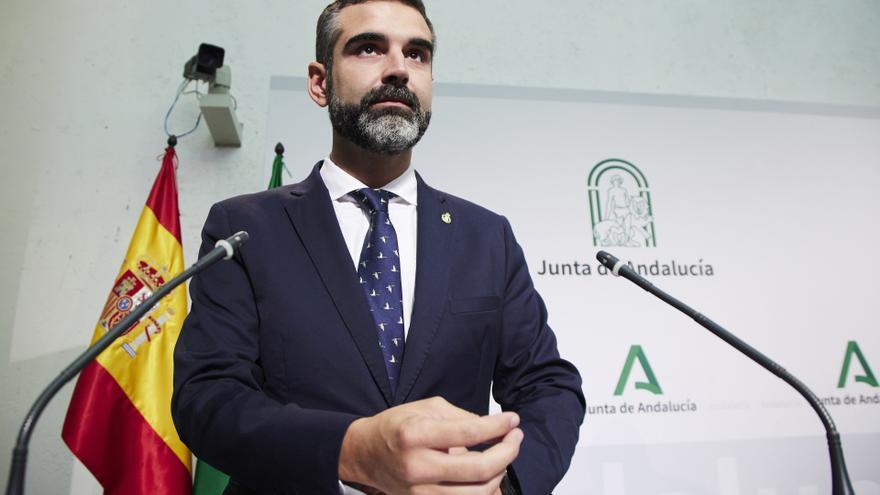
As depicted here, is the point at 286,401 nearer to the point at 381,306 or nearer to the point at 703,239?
the point at 381,306

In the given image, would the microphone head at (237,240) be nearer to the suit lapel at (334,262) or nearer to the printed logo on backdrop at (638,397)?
the suit lapel at (334,262)

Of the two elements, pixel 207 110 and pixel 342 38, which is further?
pixel 207 110

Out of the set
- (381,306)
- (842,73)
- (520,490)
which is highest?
(842,73)

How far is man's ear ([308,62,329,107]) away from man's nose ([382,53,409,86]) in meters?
0.20

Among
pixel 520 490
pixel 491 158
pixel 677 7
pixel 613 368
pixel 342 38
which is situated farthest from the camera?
pixel 677 7

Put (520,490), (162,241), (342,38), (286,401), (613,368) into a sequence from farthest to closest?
(613,368)
(162,241)
(342,38)
(286,401)
(520,490)

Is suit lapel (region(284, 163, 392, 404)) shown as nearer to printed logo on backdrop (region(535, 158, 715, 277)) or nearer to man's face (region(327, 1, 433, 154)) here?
man's face (region(327, 1, 433, 154))

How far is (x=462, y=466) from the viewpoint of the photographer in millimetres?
559

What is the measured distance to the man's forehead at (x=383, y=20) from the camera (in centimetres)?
117

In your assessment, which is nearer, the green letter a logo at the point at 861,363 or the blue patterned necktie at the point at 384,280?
the blue patterned necktie at the point at 384,280

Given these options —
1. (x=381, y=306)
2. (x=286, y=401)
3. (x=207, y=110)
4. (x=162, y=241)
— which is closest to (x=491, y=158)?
(x=207, y=110)

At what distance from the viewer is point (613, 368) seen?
2135 millimetres

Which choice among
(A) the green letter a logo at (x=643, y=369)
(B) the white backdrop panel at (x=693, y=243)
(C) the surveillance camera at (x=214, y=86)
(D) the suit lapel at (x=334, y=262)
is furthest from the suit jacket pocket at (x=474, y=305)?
(C) the surveillance camera at (x=214, y=86)

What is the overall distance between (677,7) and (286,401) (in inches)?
110
